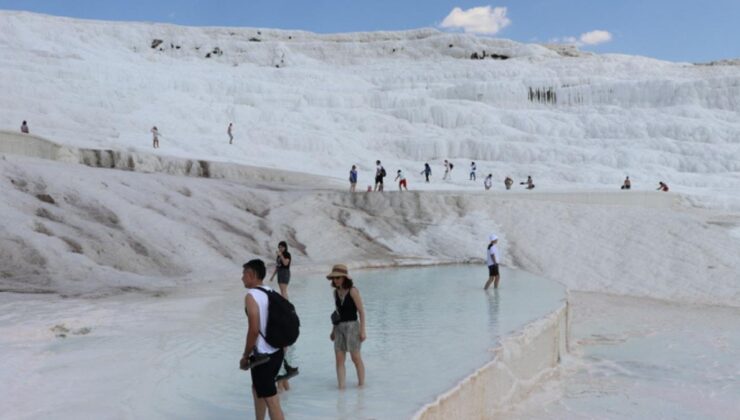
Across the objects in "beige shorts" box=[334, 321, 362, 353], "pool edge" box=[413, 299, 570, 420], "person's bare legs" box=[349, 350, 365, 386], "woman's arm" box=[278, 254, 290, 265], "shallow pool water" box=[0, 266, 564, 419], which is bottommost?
"pool edge" box=[413, 299, 570, 420]

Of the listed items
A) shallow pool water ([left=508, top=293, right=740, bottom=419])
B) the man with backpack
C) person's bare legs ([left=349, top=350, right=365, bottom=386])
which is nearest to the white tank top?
the man with backpack

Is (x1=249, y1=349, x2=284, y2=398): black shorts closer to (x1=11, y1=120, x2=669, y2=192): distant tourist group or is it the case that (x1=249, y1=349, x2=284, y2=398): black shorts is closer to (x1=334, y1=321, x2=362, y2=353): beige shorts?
(x1=334, y1=321, x2=362, y2=353): beige shorts

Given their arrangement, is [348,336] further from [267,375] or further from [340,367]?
[267,375]

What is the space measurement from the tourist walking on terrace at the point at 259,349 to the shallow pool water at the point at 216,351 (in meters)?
1.05

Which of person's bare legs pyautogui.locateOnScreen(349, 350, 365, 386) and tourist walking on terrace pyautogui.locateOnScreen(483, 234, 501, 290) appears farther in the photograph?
tourist walking on terrace pyautogui.locateOnScreen(483, 234, 501, 290)

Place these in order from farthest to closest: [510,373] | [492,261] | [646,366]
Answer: [492,261] → [646,366] → [510,373]

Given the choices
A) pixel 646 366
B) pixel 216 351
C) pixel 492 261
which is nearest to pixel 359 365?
pixel 216 351

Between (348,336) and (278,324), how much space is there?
5.36 ft

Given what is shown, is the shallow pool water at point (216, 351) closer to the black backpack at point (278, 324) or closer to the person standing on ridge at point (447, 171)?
the black backpack at point (278, 324)

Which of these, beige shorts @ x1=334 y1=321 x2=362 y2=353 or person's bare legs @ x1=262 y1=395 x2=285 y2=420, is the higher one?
beige shorts @ x1=334 y1=321 x2=362 y2=353

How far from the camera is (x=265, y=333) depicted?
5.05 metres

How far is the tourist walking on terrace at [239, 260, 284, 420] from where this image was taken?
4.99 metres

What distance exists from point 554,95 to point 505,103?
347cm

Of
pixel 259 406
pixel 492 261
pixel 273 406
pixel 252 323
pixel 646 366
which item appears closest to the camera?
pixel 252 323
